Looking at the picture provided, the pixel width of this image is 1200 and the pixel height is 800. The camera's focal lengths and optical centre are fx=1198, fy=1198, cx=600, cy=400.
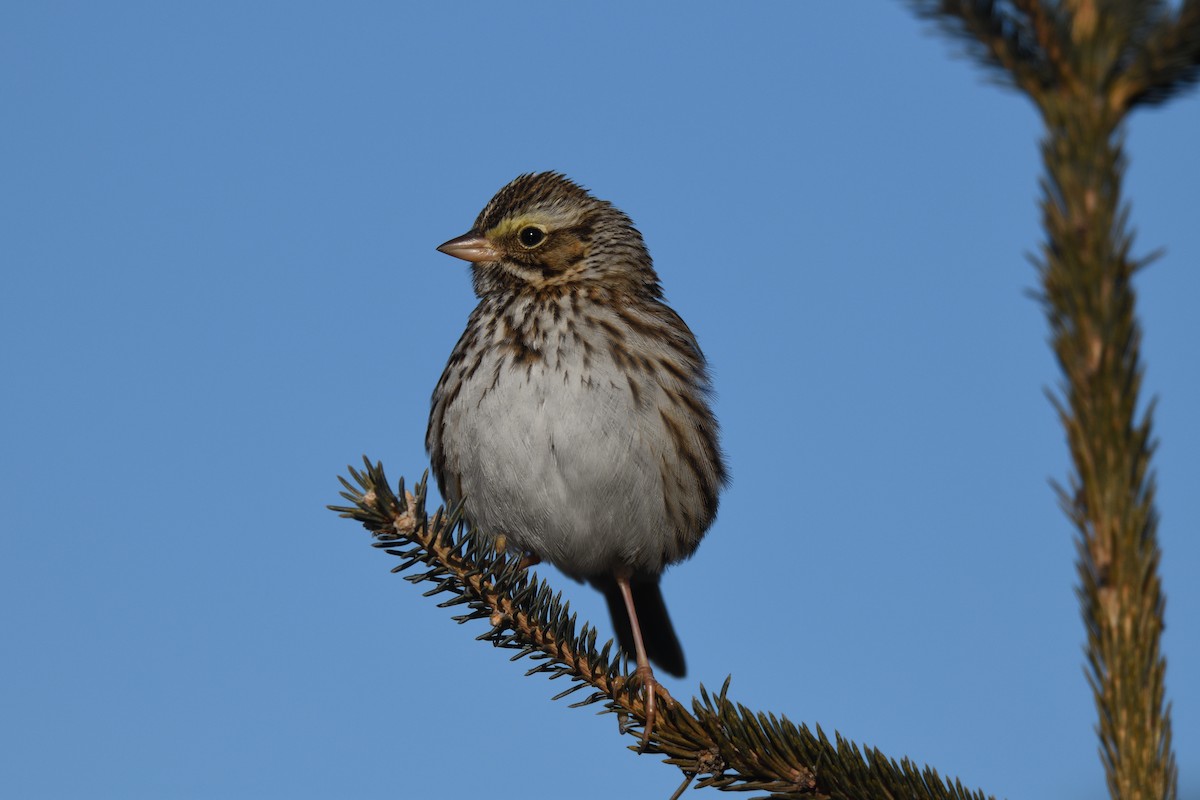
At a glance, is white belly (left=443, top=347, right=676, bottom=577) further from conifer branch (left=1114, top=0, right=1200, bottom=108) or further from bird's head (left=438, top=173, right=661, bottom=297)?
conifer branch (left=1114, top=0, right=1200, bottom=108)

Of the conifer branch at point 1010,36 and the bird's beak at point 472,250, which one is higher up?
the bird's beak at point 472,250

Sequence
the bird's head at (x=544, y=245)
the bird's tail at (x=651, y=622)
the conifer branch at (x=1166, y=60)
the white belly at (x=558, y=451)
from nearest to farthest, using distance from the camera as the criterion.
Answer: the conifer branch at (x=1166, y=60), the white belly at (x=558, y=451), the bird's head at (x=544, y=245), the bird's tail at (x=651, y=622)

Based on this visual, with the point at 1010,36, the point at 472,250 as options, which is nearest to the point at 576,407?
the point at 472,250

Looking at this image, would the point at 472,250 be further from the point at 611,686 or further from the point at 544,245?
the point at 611,686

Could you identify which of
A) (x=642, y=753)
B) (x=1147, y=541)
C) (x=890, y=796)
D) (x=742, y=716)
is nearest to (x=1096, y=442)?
(x=1147, y=541)

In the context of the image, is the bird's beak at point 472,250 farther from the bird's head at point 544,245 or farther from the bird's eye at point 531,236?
the bird's eye at point 531,236

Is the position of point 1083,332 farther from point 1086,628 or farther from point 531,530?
point 531,530

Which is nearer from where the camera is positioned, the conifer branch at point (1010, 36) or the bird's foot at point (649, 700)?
the conifer branch at point (1010, 36)

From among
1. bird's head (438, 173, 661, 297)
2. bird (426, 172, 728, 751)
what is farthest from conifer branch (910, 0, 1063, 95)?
bird's head (438, 173, 661, 297)

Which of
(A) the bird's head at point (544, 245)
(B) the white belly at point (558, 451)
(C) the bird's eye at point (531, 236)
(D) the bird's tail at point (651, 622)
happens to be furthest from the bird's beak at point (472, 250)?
(D) the bird's tail at point (651, 622)
